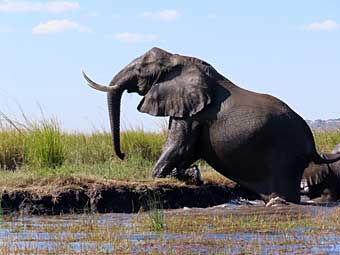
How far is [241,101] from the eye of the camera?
1569cm

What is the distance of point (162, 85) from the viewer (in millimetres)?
16406

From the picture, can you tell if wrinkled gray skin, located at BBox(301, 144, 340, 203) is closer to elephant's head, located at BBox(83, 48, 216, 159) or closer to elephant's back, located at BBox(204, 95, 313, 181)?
elephant's back, located at BBox(204, 95, 313, 181)

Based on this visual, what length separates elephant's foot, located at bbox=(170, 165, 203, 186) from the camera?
16.1 meters

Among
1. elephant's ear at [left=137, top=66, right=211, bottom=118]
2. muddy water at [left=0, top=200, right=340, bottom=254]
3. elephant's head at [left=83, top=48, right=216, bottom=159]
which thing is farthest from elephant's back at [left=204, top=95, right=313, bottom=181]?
muddy water at [left=0, top=200, right=340, bottom=254]

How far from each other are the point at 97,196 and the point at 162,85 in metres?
2.26

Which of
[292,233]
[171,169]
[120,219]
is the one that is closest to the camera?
[292,233]

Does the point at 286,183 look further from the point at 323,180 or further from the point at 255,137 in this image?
the point at 323,180

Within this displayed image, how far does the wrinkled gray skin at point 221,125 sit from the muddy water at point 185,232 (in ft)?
2.71

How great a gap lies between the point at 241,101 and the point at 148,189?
181 centimetres

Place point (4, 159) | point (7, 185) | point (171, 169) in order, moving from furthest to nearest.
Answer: point (4, 159), point (171, 169), point (7, 185)

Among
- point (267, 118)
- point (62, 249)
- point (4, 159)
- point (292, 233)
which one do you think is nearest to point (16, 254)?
point (62, 249)

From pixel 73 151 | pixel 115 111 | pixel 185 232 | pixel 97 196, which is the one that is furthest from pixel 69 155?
pixel 185 232

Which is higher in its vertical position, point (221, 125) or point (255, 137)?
point (221, 125)

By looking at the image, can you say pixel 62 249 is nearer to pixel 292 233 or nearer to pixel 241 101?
pixel 292 233
